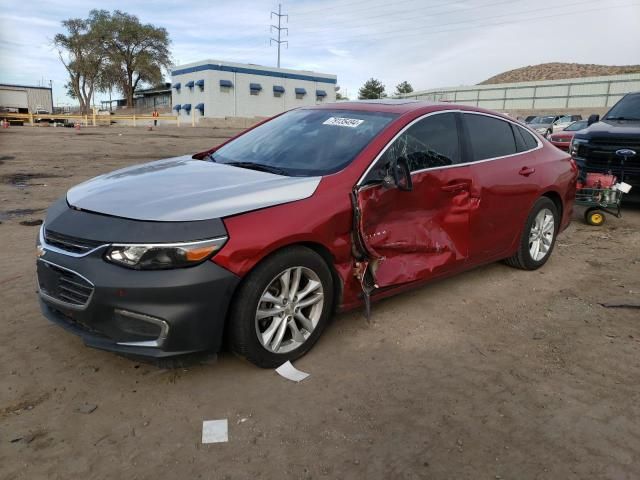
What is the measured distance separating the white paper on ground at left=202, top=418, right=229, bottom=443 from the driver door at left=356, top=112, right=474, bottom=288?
1.50 meters

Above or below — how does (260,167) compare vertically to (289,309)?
above

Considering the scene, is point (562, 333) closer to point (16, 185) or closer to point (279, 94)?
point (16, 185)

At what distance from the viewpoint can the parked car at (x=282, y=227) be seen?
288 centimetres

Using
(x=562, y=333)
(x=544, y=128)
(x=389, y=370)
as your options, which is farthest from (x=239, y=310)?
(x=544, y=128)

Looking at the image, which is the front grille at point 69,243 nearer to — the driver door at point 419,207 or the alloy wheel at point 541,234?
the driver door at point 419,207

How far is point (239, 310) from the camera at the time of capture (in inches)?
120

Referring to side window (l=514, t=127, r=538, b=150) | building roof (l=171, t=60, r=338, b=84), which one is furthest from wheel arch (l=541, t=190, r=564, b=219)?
building roof (l=171, t=60, r=338, b=84)

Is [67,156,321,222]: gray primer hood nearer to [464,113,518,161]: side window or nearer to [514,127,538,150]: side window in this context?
[464,113,518,161]: side window

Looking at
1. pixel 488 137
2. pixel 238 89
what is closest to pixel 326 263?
pixel 488 137

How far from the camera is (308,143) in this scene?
13.4ft

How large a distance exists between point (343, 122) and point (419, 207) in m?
0.91

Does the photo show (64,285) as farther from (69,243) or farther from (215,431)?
(215,431)

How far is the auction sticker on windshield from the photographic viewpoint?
4129mm

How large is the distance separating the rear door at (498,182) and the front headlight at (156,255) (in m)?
2.53
